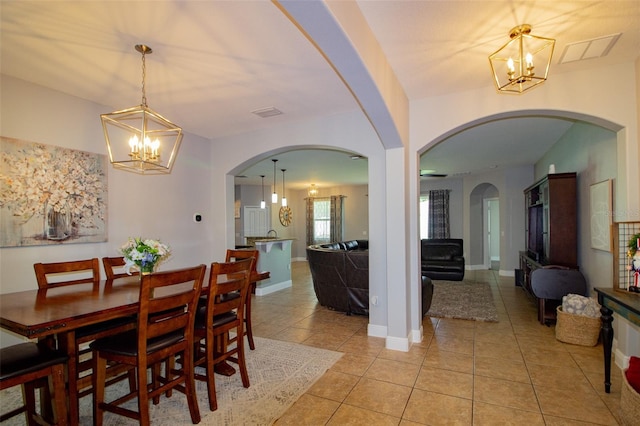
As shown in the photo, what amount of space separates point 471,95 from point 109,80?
11.6 feet

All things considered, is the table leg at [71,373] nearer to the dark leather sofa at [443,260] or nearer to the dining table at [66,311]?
the dining table at [66,311]

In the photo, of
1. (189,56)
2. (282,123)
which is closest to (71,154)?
(189,56)

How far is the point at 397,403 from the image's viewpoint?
7.89 feet

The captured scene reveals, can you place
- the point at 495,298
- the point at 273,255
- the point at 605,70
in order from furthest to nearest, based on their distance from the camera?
the point at 273,255 < the point at 495,298 < the point at 605,70

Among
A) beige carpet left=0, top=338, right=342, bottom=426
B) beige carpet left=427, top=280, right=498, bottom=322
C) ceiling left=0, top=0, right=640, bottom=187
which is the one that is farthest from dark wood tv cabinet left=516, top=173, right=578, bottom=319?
beige carpet left=0, top=338, right=342, bottom=426

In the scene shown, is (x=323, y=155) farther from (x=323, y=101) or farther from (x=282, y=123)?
(x=323, y=101)

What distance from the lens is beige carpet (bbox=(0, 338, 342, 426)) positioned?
7.32 ft

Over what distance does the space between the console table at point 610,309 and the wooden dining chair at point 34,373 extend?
11.5ft

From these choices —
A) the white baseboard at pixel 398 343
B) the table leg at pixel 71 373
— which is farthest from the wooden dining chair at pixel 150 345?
the white baseboard at pixel 398 343

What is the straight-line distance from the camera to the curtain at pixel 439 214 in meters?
9.41

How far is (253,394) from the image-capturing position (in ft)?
8.34

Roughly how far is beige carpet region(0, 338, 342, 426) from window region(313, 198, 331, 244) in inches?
320

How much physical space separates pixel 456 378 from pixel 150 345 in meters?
2.41

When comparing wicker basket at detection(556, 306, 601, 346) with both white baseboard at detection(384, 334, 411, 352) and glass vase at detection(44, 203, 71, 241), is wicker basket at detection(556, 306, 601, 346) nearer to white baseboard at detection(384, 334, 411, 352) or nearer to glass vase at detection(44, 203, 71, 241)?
white baseboard at detection(384, 334, 411, 352)
